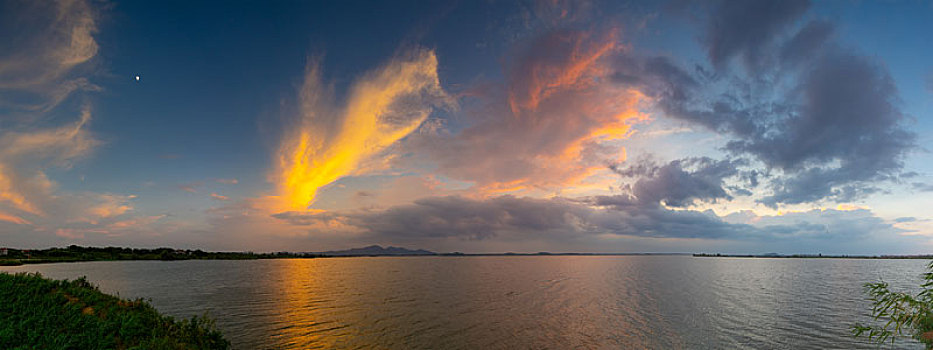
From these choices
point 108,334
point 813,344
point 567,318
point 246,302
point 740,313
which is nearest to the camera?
point 108,334

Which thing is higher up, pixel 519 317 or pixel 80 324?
pixel 80 324

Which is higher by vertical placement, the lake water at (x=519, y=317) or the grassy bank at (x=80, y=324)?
the grassy bank at (x=80, y=324)

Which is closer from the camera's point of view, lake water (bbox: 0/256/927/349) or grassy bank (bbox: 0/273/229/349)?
grassy bank (bbox: 0/273/229/349)

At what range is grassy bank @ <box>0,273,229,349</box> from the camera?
21.3 metres

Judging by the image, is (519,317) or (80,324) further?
(519,317)

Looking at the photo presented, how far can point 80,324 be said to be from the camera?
943 inches

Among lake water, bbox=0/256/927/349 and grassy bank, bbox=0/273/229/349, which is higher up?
grassy bank, bbox=0/273/229/349

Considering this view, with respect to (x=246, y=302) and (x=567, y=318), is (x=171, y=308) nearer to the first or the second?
(x=246, y=302)

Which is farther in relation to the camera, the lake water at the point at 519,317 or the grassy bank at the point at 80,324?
the lake water at the point at 519,317

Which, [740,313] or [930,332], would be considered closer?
[930,332]

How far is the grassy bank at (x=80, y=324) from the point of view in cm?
2130

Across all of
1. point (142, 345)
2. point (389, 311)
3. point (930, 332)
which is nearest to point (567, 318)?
point (389, 311)

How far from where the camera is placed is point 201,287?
231ft

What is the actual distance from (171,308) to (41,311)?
24.1 m
